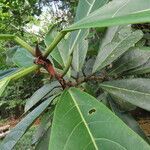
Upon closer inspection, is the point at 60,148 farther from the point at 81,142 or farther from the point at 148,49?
the point at 148,49

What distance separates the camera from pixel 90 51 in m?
1.53

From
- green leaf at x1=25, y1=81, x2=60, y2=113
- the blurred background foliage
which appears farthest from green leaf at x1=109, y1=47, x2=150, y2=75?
the blurred background foliage

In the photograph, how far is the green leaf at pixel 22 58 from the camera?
142cm

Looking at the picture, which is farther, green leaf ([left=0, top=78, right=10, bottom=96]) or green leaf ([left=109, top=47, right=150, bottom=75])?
green leaf ([left=109, top=47, right=150, bottom=75])

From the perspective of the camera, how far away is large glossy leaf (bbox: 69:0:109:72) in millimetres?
1164

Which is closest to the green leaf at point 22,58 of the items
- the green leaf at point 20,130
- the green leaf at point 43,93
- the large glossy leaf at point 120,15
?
the green leaf at point 43,93

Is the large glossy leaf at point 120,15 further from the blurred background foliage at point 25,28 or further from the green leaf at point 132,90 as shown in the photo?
the blurred background foliage at point 25,28

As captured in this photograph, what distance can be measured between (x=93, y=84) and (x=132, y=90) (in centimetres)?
27

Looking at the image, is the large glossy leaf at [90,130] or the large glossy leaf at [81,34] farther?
the large glossy leaf at [81,34]

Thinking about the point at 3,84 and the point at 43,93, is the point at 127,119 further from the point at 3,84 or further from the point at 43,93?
the point at 3,84

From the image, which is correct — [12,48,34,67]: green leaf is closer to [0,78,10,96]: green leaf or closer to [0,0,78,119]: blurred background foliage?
[0,78,10,96]: green leaf

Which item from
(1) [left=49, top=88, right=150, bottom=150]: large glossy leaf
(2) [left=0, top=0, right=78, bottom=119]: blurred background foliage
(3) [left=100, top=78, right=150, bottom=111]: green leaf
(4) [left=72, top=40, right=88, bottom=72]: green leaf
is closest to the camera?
(1) [left=49, top=88, right=150, bottom=150]: large glossy leaf

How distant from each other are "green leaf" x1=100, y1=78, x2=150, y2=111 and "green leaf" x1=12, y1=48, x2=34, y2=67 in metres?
0.33

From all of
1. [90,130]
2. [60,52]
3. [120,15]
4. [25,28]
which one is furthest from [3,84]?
[25,28]
